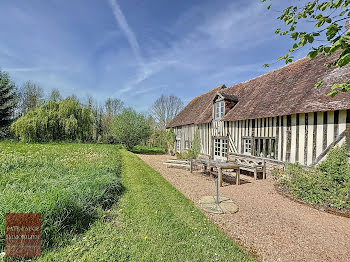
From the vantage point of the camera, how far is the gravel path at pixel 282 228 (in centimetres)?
284

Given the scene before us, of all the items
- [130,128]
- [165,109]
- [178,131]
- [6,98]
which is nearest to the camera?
[178,131]

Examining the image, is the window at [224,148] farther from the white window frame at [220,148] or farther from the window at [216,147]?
the window at [216,147]

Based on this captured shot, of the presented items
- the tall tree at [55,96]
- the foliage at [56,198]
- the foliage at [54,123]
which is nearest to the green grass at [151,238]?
the foliage at [56,198]

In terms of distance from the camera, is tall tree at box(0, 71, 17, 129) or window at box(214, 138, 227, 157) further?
tall tree at box(0, 71, 17, 129)

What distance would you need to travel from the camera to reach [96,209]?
3.61 metres

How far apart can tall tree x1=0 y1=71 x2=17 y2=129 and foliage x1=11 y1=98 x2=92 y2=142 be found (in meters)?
4.20

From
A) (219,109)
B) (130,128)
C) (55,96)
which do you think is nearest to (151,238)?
(219,109)

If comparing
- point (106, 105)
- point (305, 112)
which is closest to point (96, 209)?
point (305, 112)

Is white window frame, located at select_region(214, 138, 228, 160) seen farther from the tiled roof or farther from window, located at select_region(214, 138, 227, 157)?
the tiled roof

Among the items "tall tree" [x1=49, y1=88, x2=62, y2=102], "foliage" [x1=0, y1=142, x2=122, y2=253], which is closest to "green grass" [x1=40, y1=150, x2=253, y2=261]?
"foliage" [x1=0, y1=142, x2=122, y2=253]

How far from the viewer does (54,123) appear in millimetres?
18094

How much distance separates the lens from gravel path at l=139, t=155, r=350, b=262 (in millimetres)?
2840

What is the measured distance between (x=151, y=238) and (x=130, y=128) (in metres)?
16.3

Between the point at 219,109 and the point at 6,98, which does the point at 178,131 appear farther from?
the point at 6,98
